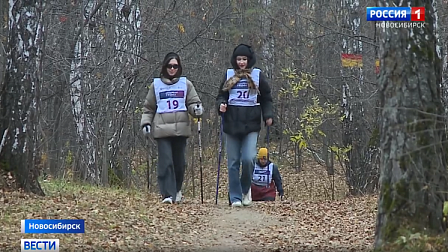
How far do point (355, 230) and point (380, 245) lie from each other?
318 cm

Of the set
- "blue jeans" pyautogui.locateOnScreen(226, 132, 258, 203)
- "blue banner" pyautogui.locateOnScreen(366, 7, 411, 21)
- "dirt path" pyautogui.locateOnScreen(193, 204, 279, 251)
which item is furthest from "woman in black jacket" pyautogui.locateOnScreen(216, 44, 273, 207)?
"blue banner" pyautogui.locateOnScreen(366, 7, 411, 21)

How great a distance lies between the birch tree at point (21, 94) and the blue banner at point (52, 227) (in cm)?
211

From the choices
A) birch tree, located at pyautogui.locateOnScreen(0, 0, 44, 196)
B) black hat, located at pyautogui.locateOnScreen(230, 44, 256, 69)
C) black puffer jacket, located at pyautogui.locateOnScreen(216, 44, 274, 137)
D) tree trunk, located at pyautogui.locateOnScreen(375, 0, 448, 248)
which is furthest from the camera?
black hat, located at pyautogui.locateOnScreen(230, 44, 256, 69)

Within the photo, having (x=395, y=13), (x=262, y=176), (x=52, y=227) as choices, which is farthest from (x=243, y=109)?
(x=395, y=13)

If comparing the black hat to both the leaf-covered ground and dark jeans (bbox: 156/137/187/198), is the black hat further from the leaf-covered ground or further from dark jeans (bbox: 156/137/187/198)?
the leaf-covered ground

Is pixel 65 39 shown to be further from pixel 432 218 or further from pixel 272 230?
pixel 432 218

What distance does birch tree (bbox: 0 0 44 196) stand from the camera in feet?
33.7

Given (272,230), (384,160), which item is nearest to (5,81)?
(272,230)

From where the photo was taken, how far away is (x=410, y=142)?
610 centimetres

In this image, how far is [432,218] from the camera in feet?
20.1

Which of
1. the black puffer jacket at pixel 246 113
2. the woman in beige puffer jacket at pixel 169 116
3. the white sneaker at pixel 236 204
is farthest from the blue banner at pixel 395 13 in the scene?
the white sneaker at pixel 236 204

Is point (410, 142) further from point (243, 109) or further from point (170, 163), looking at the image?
point (170, 163)

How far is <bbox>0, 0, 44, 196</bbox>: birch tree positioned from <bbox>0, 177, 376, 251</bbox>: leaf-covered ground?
496 millimetres

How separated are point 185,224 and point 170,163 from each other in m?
1.89
